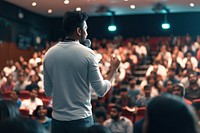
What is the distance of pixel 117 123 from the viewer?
6.34 meters

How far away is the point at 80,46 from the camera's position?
87.7 inches

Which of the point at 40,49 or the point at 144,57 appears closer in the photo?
the point at 144,57

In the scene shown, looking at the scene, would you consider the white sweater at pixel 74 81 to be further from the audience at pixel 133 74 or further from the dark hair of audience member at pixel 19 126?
the audience at pixel 133 74

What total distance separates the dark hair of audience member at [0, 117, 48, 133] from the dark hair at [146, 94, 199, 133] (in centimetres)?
26

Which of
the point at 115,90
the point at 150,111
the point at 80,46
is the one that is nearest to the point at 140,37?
the point at 115,90

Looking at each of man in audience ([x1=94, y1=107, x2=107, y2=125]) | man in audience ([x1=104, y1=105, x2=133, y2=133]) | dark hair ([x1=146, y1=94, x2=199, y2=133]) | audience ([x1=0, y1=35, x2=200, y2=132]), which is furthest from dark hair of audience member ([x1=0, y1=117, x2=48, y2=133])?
man in audience ([x1=94, y1=107, x2=107, y2=125])

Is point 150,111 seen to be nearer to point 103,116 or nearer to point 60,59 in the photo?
point 60,59

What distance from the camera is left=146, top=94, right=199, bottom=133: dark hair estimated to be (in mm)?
1002

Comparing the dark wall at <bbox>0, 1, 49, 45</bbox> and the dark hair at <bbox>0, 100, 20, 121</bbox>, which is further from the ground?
the dark wall at <bbox>0, 1, 49, 45</bbox>

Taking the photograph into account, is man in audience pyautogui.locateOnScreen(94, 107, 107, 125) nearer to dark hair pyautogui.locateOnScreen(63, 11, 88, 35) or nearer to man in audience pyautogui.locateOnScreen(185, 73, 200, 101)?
man in audience pyautogui.locateOnScreen(185, 73, 200, 101)

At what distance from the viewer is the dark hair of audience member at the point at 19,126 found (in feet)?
3.15

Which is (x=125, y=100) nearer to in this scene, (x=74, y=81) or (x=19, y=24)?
(x=74, y=81)

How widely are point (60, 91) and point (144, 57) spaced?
11.3 meters

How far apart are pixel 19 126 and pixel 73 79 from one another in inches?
48.6
